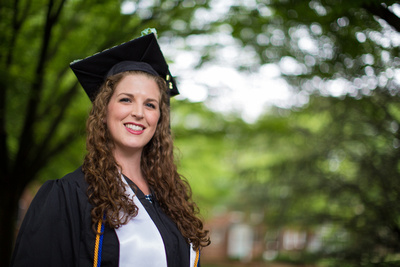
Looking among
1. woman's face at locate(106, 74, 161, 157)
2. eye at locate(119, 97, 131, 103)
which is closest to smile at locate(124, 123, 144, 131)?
woman's face at locate(106, 74, 161, 157)

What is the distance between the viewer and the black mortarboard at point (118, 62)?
2.23 m

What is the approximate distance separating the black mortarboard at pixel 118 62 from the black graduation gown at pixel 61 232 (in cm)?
63

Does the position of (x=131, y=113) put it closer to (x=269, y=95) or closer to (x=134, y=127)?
(x=134, y=127)

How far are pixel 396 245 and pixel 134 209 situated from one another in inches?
164

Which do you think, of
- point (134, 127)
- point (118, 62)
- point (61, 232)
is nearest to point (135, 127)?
point (134, 127)

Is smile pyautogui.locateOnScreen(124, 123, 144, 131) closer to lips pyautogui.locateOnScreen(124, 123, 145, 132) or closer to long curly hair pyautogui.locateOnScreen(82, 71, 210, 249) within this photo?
lips pyautogui.locateOnScreen(124, 123, 145, 132)

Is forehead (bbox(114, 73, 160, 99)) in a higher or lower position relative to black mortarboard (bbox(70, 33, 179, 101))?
lower

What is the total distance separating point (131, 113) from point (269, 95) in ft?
18.5

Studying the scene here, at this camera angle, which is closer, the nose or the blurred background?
the nose

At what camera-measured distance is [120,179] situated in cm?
208

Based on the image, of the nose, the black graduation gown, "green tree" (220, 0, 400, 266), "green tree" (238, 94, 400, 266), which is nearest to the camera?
the black graduation gown

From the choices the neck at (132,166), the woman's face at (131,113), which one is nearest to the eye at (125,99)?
the woman's face at (131,113)

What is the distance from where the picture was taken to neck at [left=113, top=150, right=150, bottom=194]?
2.21 m

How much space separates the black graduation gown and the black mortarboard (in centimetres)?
63
